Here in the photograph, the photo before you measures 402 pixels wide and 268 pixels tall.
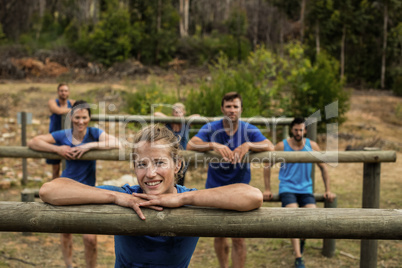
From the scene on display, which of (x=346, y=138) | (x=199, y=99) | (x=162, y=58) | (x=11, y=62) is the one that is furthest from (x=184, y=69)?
(x=199, y=99)

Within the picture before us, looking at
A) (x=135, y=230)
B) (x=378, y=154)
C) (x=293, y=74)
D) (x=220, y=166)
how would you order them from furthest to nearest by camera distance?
(x=293, y=74)
(x=220, y=166)
(x=378, y=154)
(x=135, y=230)

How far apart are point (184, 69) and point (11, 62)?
29.5 feet

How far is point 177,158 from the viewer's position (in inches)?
78.8

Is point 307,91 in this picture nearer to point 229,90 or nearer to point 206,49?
point 229,90

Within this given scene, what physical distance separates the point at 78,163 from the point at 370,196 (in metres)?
2.51

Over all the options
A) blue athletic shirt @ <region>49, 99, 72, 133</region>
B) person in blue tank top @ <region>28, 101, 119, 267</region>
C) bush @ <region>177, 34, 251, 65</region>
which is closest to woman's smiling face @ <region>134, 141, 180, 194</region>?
person in blue tank top @ <region>28, 101, 119, 267</region>

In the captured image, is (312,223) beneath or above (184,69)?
beneath

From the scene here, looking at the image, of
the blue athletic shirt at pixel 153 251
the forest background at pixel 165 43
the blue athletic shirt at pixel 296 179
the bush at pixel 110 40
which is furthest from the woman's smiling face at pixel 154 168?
the bush at pixel 110 40

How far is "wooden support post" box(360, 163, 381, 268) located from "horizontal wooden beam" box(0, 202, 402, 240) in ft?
5.55

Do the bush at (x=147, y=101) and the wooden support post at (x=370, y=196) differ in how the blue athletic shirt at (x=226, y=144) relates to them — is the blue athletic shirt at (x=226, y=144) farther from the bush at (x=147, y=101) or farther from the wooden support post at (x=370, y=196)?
the bush at (x=147, y=101)

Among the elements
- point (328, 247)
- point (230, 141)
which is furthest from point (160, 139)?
point (328, 247)

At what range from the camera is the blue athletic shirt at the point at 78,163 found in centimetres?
372

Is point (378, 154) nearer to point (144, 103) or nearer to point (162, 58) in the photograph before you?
point (144, 103)

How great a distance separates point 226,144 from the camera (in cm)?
Answer: 380
